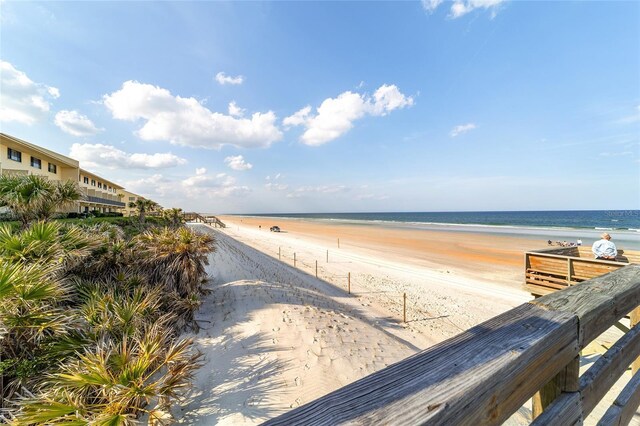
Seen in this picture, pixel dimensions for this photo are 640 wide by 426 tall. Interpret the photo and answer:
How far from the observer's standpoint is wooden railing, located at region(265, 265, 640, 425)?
0.74 meters

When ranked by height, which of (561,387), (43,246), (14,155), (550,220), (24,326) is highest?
(14,155)

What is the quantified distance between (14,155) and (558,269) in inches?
1366

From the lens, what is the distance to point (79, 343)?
4164 millimetres

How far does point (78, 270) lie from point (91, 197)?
35.9m

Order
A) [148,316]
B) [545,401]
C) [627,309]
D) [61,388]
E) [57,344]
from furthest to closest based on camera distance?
[148,316]
[57,344]
[61,388]
[627,309]
[545,401]

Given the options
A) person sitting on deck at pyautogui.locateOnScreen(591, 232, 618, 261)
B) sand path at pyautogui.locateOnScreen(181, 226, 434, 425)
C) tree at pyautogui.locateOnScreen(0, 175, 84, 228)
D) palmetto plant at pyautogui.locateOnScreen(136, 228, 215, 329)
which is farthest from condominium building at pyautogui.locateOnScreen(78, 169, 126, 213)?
person sitting on deck at pyautogui.locateOnScreen(591, 232, 618, 261)

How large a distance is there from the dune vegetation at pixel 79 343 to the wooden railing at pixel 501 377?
3.70 m

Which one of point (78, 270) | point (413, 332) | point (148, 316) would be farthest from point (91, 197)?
point (413, 332)

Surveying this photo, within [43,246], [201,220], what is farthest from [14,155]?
[201,220]

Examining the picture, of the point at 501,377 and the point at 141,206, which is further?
the point at 141,206

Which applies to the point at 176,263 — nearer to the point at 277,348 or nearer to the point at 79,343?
the point at 79,343

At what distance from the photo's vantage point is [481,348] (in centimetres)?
99

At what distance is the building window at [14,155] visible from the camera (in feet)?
69.5

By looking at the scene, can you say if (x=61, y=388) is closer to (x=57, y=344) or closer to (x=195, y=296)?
(x=57, y=344)
